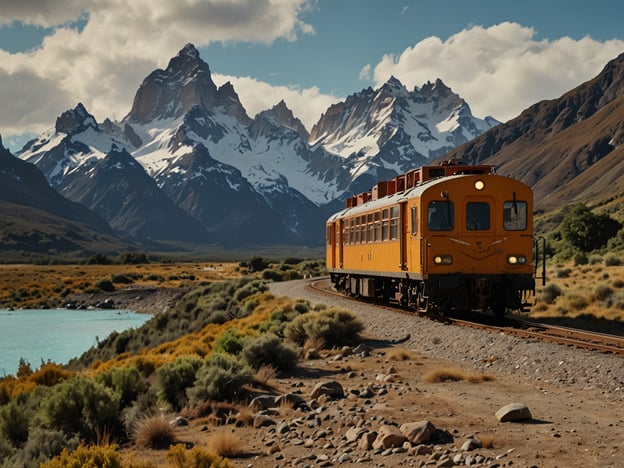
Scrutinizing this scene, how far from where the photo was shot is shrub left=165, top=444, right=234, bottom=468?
300 inches

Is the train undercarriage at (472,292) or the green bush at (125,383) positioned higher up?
the train undercarriage at (472,292)

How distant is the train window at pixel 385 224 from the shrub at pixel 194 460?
54.8ft

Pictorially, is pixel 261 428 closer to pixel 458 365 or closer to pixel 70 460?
pixel 70 460

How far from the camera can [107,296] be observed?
3381 inches

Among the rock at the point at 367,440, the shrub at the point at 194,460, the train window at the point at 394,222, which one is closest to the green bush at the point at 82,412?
the shrub at the point at 194,460

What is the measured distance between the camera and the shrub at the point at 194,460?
7609 mm

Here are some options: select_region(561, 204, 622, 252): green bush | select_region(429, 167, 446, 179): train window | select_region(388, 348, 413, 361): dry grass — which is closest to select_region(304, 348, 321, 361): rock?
select_region(388, 348, 413, 361): dry grass

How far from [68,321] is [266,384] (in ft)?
185

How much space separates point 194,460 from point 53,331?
175 ft

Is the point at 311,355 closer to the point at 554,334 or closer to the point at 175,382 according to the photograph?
the point at 175,382

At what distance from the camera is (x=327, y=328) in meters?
19.1

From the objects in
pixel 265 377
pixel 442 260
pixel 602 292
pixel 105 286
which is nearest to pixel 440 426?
pixel 265 377

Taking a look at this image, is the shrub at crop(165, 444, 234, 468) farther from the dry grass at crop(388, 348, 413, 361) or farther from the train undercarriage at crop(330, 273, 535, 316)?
the train undercarriage at crop(330, 273, 535, 316)

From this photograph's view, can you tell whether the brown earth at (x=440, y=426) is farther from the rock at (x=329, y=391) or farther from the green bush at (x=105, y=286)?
the green bush at (x=105, y=286)
